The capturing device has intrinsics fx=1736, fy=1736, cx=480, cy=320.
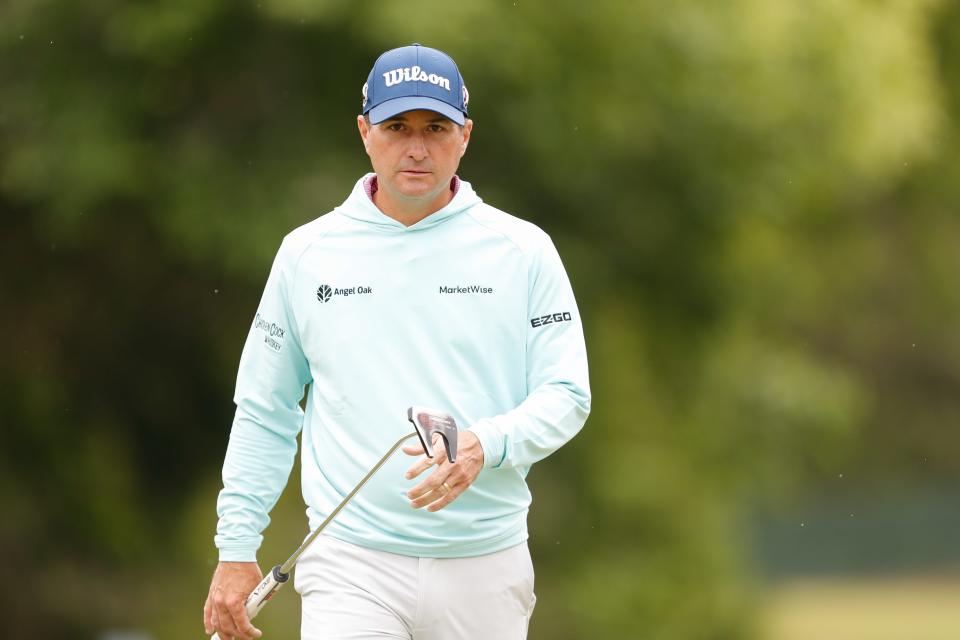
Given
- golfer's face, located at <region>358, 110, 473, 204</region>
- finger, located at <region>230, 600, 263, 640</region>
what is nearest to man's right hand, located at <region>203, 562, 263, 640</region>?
finger, located at <region>230, 600, 263, 640</region>

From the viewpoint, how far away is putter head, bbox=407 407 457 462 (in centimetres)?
389

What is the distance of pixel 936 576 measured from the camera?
34906 mm

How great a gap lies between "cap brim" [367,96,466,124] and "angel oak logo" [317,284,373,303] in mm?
425

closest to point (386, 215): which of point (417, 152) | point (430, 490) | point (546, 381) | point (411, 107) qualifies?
point (417, 152)

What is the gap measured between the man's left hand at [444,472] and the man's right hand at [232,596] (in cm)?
70

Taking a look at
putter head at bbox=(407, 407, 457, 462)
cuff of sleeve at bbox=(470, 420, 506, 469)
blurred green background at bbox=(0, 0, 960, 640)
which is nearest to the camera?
putter head at bbox=(407, 407, 457, 462)

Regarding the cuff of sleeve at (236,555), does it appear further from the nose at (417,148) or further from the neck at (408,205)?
the nose at (417,148)

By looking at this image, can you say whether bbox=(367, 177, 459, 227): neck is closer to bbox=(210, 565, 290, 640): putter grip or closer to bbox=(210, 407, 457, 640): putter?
bbox=(210, 407, 457, 640): putter

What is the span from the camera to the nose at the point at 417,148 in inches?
173

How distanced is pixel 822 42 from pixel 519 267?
11.0 m

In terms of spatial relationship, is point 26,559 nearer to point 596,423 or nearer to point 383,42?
point 596,423

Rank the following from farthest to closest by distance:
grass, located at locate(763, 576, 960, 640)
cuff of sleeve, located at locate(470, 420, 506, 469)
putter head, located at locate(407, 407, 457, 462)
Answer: grass, located at locate(763, 576, 960, 640) → cuff of sleeve, located at locate(470, 420, 506, 469) → putter head, located at locate(407, 407, 457, 462)

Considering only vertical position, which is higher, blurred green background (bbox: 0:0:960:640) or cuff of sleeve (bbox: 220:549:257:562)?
blurred green background (bbox: 0:0:960:640)

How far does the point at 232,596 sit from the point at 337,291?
84 cm
